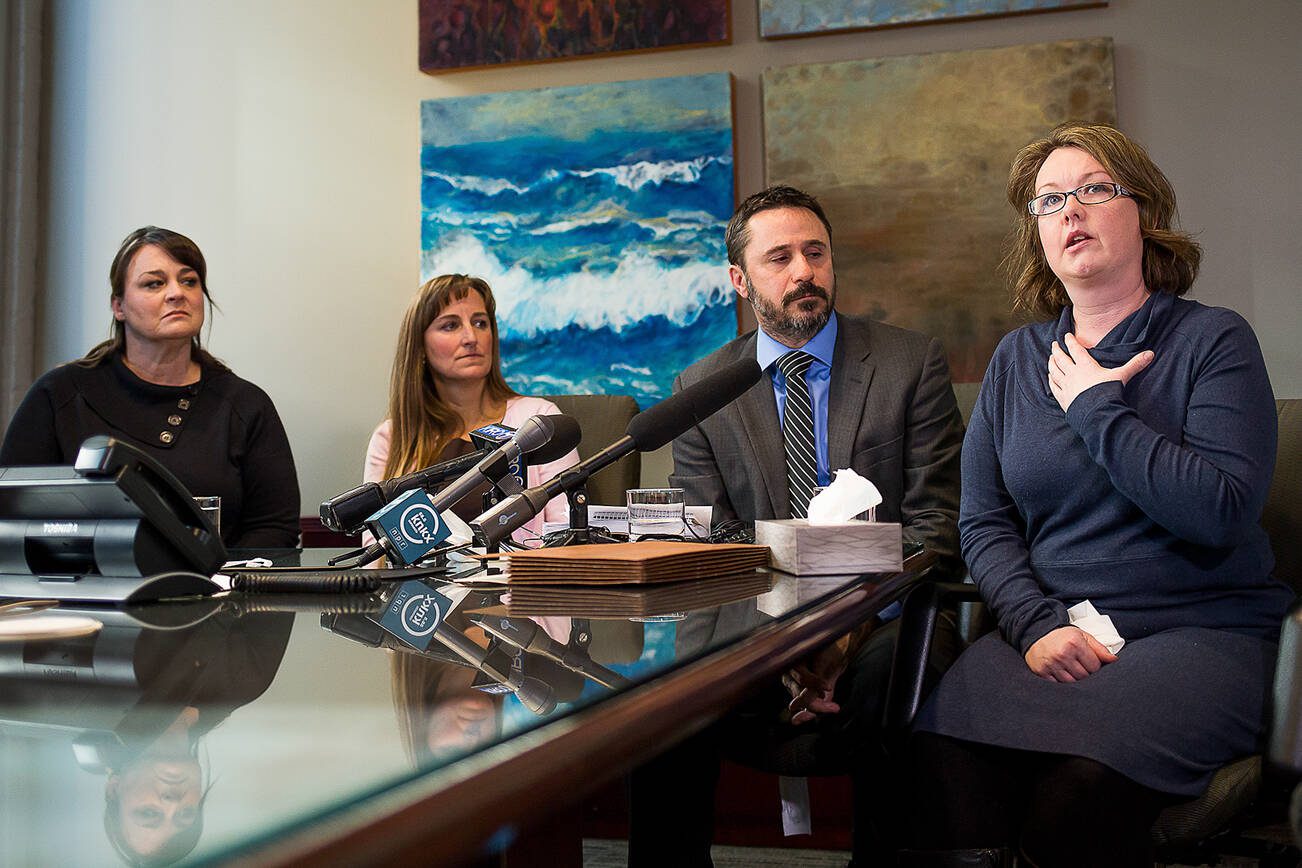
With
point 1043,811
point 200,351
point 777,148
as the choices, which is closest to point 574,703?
point 1043,811

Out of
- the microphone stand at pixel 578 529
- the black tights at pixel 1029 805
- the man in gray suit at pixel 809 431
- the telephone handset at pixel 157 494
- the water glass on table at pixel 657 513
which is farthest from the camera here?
the man in gray suit at pixel 809 431

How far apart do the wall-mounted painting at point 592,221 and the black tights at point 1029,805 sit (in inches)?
77.6

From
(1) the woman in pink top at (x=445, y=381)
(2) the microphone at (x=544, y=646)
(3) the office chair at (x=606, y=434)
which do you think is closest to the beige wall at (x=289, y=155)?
(3) the office chair at (x=606, y=434)

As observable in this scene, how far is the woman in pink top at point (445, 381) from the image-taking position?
2740 mm

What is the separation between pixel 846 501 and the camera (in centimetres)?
138

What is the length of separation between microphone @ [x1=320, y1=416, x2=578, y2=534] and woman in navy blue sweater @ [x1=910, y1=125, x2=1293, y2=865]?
65 cm

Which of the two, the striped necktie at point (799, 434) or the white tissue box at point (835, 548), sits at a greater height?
the striped necktie at point (799, 434)

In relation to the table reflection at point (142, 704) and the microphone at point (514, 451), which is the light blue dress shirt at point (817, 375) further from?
the table reflection at point (142, 704)

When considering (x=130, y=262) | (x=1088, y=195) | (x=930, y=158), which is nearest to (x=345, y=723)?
(x=1088, y=195)

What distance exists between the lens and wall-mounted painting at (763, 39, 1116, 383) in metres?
3.04

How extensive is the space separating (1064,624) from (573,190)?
2.28 metres

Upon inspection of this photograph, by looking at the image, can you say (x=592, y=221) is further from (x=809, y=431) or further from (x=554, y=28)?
(x=809, y=431)

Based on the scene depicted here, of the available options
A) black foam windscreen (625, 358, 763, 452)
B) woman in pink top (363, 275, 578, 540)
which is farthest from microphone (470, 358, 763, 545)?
woman in pink top (363, 275, 578, 540)

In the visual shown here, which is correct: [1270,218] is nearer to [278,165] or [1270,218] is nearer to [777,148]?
[777,148]
